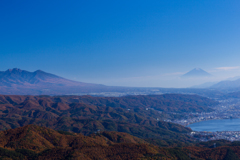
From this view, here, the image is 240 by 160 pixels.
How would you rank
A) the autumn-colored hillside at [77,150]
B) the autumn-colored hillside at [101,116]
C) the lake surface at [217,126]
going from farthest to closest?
the lake surface at [217,126] < the autumn-colored hillside at [101,116] < the autumn-colored hillside at [77,150]

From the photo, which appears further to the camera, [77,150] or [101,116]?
[101,116]

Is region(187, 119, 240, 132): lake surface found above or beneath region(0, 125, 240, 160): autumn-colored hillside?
beneath

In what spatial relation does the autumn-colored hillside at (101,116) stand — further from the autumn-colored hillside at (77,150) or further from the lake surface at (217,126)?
the autumn-colored hillside at (77,150)

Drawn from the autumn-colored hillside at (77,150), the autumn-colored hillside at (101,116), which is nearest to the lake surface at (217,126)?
the autumn-colored hillside at (101,116)

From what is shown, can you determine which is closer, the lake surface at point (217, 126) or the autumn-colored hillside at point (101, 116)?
the autumn-colored hillside at point (101, 116)

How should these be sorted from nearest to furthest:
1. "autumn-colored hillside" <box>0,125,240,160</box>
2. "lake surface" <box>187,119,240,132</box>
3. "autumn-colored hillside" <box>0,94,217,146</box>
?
"autumn-colored hillside" <box>0,125,240,160</box> < "autumn-colored hillside" <box>0,94,217,146</box> < "lake surface" <box>187,119,240,132</box>

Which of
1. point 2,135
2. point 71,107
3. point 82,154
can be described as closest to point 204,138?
point 82,154

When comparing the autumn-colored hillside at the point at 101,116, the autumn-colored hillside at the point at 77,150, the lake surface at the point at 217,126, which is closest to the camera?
the autumn-colored hillside at the point at 77,150

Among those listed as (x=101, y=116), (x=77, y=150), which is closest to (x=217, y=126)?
(x=101, y=116)

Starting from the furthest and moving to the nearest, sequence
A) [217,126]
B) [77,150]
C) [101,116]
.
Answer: [101,116]
[217,126]
[77,150]

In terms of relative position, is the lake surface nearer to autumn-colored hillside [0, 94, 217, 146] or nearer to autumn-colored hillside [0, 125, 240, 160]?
autumn-colored hillside [0, 94, 217, 146]

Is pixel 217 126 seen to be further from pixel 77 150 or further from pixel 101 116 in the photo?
pixel 77 150

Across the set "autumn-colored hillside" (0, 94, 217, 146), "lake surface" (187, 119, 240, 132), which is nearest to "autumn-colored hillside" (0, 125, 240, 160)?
"autumn-colored hillside" (0, 94, 217, 146)
